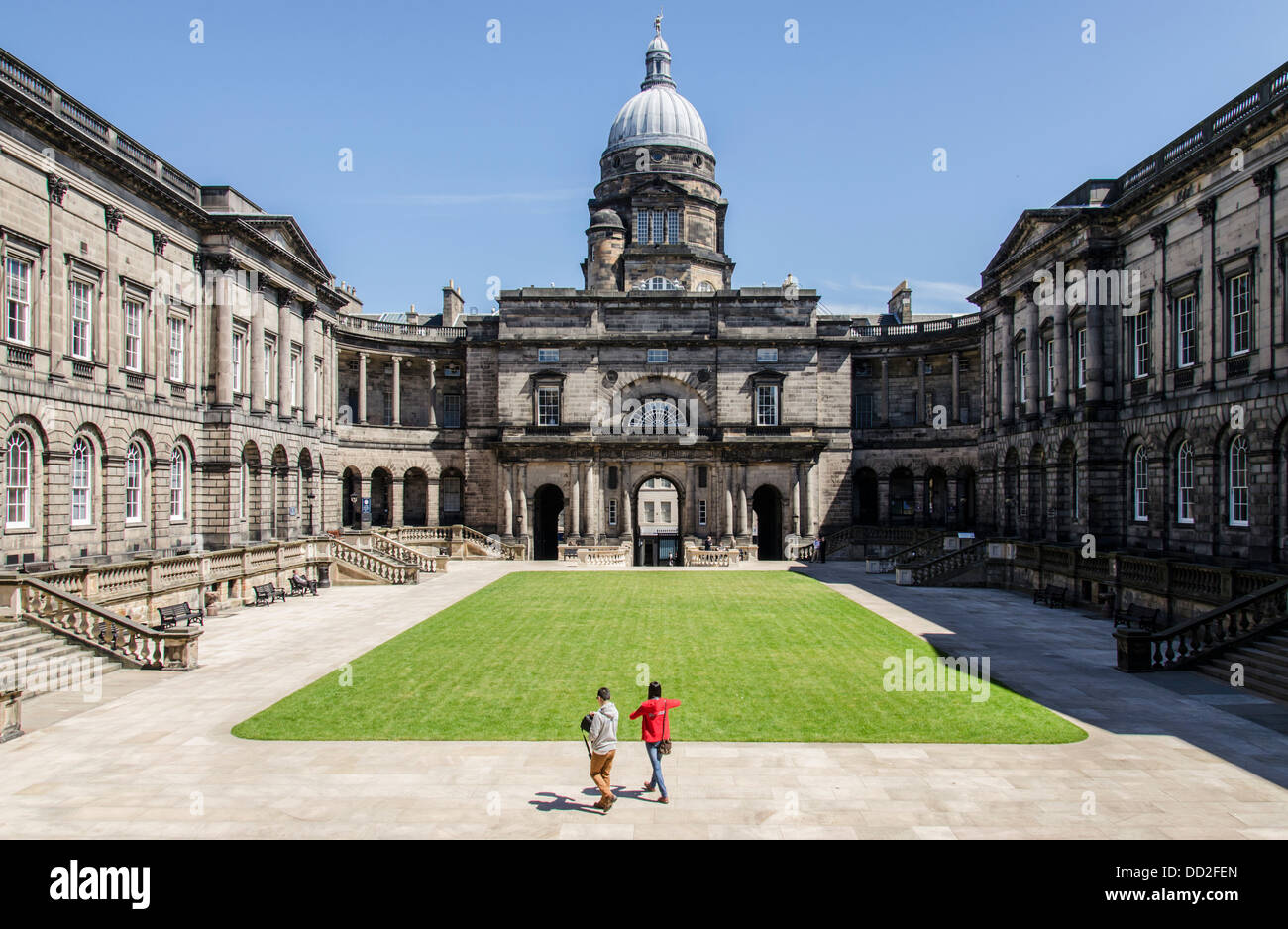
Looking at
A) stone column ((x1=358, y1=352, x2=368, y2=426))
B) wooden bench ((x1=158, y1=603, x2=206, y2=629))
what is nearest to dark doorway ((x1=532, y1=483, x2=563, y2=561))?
stone column ((x1=358, y1=352, x2=368, y2=426))

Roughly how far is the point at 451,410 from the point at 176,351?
25.0 metres

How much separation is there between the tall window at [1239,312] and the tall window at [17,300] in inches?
1326

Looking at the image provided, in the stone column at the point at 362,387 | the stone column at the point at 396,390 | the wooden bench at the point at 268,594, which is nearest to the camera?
the wooden bench at the point at 268,594

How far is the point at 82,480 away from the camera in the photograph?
2573 cm

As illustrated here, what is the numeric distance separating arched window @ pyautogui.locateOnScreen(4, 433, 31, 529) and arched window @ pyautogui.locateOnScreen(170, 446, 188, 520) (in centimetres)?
687

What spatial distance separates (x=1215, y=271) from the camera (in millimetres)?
25625

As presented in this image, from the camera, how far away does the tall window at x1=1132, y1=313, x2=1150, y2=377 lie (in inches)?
1176

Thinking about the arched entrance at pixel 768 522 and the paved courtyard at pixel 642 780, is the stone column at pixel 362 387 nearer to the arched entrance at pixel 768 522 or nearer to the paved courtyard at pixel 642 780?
the arched entrance at pixel 768 522

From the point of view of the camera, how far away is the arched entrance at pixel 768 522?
52875mm

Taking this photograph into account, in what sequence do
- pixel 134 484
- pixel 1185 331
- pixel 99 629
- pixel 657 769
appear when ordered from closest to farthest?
1. pixel 657 769
2. pixel 99 629
3. pixel 1185 331
4. pixel 134 484

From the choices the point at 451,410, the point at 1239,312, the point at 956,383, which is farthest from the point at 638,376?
the point at 1239,312

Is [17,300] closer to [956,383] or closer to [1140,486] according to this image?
[1140,486]

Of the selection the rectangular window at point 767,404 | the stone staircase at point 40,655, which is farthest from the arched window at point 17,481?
the rectangular window at point 767,404

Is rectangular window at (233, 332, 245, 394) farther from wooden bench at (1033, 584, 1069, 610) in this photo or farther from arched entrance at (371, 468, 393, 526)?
wooden bench at (1033, 584, 1069, 610)
